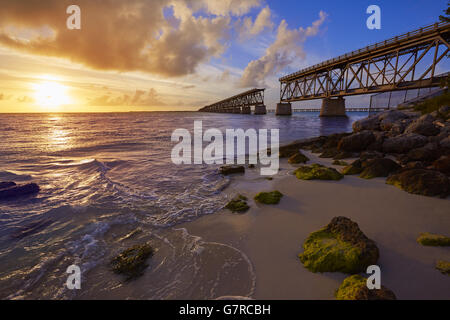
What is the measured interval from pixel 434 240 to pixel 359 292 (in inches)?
81.1

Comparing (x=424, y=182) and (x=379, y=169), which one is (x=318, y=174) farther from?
(x=424, y=182)

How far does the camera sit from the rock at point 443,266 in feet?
8.04

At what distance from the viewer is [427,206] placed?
13.6ft

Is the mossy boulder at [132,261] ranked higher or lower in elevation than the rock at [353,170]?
lower

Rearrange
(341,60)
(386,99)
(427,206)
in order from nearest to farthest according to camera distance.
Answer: (427,206), (386,99), (341,60)

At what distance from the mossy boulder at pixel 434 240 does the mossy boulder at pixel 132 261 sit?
4438 millimetres

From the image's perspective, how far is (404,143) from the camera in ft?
27.9

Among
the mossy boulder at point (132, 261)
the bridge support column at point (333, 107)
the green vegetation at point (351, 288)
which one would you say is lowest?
the mossy boulder at point (132, 261)

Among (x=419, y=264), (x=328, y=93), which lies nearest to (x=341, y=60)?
(x=328, y=93)

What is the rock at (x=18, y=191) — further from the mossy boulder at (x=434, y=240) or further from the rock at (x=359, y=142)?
the rock at (x=359, y=142)

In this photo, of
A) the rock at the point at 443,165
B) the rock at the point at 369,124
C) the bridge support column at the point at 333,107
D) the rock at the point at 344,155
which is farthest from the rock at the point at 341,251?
the bridge support column at the point at 333,107

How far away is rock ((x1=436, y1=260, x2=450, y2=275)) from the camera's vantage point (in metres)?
2.45
